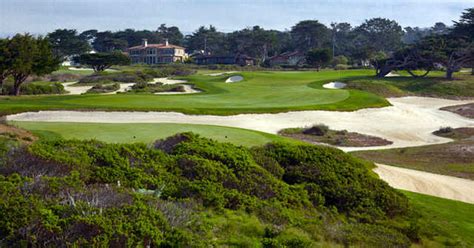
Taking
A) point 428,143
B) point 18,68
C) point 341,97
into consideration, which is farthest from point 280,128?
point 18,68

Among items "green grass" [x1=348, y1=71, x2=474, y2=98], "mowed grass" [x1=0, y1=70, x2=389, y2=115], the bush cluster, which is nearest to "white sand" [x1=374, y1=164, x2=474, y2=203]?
the bush cluster

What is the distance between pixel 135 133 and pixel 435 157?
14060 millimetres

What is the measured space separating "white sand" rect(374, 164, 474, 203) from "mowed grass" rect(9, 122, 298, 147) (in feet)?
16.3

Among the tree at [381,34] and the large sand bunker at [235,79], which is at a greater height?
the tree at [381,34]

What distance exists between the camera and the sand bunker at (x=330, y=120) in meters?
31.7

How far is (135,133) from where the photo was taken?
74.4ft

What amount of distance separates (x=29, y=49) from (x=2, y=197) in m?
47.8

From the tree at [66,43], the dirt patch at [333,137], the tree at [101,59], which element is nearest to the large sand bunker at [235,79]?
the tree at [101,59]

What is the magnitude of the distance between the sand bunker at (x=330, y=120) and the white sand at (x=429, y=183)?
7.10 m

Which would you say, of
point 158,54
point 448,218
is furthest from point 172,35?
point 448,218

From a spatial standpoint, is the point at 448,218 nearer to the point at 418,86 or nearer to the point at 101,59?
the point at 418,86

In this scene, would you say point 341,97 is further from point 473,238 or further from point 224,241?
point 224,241

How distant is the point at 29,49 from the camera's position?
2037 inches

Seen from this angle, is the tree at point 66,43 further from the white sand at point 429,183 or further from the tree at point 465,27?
the white sand at point 429,183
